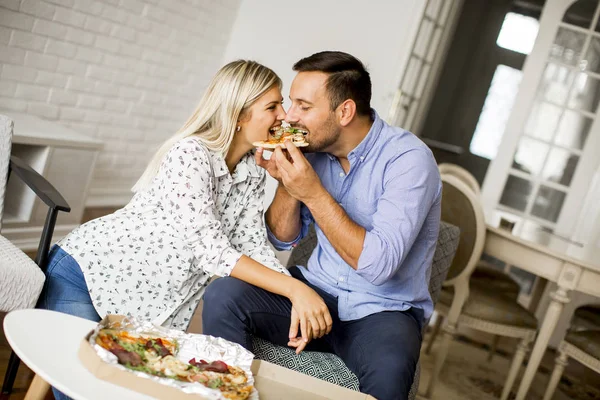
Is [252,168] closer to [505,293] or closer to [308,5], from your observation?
[505,293]

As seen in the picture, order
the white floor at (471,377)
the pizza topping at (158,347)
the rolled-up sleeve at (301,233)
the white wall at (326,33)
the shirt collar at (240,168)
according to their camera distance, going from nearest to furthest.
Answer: the pizza topping at (158,347), the shirt collar at (240,168), the rolled-up sleeve at (301,233), the white floor at (471,377), the white wall at (326,33)

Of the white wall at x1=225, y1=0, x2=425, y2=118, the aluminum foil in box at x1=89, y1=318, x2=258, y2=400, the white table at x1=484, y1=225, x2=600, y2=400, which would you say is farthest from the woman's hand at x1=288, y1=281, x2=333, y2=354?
the white wall at x1=225, y1=0, x2=425, y2=118

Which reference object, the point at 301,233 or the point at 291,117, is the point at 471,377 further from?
the point at 291,117

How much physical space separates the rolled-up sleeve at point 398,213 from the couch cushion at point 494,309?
1150 millimetres

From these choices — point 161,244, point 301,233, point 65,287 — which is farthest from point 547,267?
point 65,287

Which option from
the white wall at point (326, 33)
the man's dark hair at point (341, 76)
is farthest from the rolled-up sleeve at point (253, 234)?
the white wall at point (326, 33)

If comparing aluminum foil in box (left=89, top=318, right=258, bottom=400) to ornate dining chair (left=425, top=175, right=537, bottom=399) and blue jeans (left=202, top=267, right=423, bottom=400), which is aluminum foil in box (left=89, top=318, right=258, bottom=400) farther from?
ornate dining chair (left=425, top=175, right=537, bottom=399)

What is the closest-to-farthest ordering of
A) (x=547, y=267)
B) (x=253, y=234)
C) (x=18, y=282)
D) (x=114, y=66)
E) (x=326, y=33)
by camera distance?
1. (x=18, y=282)
2. (x=253, y=234)
3. (x=547, y=267)
4. (x=114, y=66)
5. (x=326, y=33)

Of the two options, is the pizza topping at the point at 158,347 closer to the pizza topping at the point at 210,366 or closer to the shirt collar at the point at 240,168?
the pizza topping at the point at 210,366

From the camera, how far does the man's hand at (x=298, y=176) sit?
1.81 m

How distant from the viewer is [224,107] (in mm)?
1905

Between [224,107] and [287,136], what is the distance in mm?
199

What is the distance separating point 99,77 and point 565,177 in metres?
3.26

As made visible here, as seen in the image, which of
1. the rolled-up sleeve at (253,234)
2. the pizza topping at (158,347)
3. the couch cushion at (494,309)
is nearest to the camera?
the pizza topping at (158,347)
